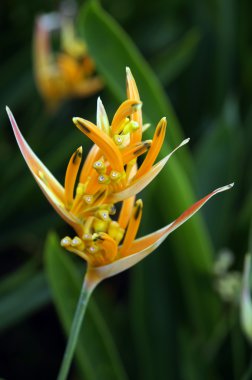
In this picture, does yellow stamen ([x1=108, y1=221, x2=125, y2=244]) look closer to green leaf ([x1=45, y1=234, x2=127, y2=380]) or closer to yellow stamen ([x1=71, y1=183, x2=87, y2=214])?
yellow stamen ([x1=71, y1=183, x2=87, y2=214])

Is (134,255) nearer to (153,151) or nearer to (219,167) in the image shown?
(153,151)

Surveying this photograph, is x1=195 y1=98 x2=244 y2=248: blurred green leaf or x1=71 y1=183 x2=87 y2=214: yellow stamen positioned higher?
x1=71 y1=183 x2=87 y2=214: yellow stamen

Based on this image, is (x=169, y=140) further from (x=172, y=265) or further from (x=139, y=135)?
(x=139, y=135)

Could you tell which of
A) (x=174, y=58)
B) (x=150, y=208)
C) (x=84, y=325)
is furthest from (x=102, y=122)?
(x=174, y=58)

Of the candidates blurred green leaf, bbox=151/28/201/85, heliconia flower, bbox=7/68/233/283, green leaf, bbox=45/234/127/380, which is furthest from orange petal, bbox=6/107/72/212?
blurred green leaf, bbox=151/28/201/85

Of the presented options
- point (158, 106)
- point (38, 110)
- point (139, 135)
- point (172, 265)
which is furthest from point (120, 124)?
point (38, 110)

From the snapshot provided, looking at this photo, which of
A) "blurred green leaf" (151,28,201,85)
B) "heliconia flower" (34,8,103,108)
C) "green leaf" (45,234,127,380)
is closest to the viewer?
"green leaf" (45,234,127,380)

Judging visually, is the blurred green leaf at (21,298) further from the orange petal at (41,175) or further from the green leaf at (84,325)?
the orange petal at (41,175)
